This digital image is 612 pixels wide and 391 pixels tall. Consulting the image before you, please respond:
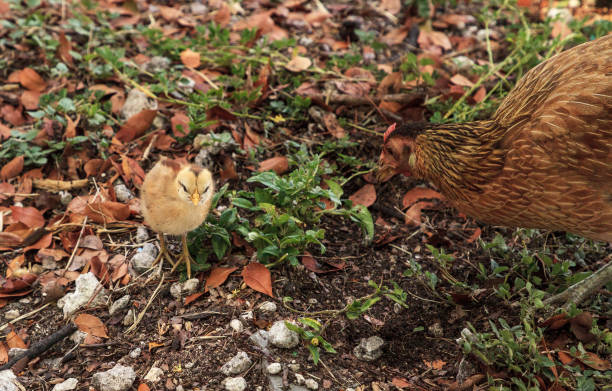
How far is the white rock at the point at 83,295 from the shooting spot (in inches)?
115

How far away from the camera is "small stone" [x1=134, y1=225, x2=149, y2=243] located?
3.29 meters

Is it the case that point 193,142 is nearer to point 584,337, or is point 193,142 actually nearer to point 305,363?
point 305,363

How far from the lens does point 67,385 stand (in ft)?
8.29

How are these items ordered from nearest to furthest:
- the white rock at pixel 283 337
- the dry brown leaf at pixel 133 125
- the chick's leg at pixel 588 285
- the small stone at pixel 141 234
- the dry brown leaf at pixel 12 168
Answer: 1. the white rock at pixel 283 337
2. the chick's leg at pixel 588 285
3. the small stone at pixel 141 234
4. the dry brown leaf at pixel 12 168
5. the dry brown leaf at pixel 133 125

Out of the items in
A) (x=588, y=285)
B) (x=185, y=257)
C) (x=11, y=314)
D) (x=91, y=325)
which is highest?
(x=588, y=285)

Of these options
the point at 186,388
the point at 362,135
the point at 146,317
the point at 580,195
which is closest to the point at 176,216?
the point at 146,317

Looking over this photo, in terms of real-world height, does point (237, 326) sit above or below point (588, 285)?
below

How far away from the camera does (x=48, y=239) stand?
3.30 metres

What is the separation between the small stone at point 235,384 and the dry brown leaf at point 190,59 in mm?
2446

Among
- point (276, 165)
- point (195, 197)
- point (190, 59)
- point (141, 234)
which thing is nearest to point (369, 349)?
point (195, 197)

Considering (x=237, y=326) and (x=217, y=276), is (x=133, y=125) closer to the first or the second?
(x=217, y=276)

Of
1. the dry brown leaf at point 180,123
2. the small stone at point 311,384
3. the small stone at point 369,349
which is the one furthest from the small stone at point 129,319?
the dry brown leaf at point 180,123

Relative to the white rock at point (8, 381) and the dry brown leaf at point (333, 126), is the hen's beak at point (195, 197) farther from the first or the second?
the dry brown leaf at point (333, 126)

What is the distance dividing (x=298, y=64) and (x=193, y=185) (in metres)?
1.78
